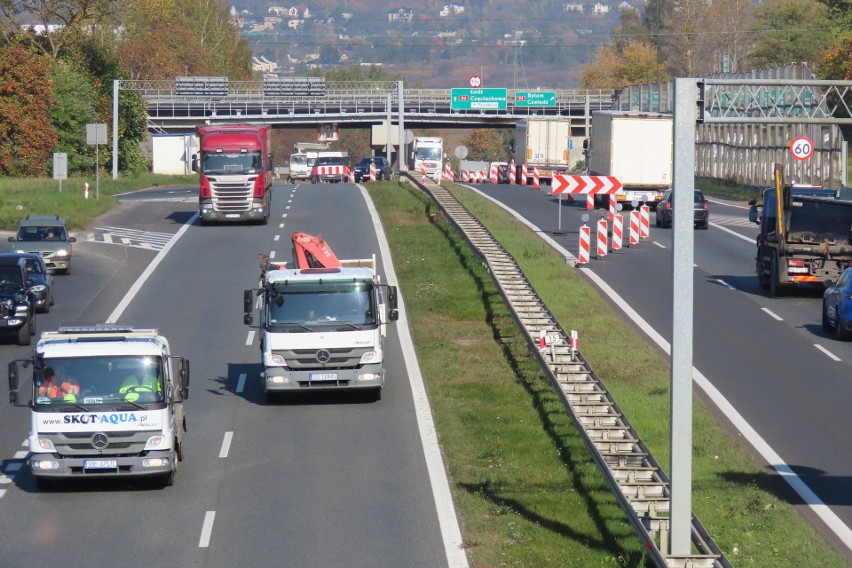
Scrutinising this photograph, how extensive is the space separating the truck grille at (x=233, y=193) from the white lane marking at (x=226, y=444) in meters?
26.1

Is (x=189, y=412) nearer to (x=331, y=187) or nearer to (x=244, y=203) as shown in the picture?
(x=244, y=203)

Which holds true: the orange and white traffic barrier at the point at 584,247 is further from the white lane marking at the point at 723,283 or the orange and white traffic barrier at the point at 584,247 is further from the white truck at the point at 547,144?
the white truck at the point at 547,144

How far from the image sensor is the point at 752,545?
14898mm

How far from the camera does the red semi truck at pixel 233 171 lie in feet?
153

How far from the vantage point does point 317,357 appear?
75.4 feet

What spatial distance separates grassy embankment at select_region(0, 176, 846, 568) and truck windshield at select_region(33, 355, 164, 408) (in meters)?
4.53

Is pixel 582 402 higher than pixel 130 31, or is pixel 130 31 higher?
pixel 130 31

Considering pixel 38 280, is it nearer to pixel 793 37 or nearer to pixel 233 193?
pixel 233 193

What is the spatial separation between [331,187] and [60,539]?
49.8 m

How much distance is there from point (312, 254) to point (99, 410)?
10.3 meters

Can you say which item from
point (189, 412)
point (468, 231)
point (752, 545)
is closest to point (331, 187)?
point (468, 231)

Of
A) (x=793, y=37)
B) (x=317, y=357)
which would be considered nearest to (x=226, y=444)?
(x=317, y=357)

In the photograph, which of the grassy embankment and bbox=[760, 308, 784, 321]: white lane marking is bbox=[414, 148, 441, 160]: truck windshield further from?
bbox=[760, 308, 784, 321]: white lane marking

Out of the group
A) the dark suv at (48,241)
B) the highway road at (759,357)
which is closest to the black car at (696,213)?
the highway road at (759,357)
